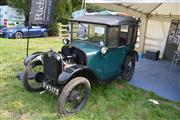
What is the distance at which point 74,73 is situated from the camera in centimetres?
432

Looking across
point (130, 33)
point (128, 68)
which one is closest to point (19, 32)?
point (128, 68)

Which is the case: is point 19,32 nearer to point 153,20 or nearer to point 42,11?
point 153,20

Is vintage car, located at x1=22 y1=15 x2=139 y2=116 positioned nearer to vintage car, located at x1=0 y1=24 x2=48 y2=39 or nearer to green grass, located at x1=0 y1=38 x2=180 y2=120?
green grass, located at x1=0 y1=38 x2=180 y2=120

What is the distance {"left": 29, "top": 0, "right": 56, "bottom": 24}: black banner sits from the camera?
19.2 ft

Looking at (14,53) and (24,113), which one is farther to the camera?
(14,53)

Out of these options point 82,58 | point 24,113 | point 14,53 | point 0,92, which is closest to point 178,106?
point 82,58

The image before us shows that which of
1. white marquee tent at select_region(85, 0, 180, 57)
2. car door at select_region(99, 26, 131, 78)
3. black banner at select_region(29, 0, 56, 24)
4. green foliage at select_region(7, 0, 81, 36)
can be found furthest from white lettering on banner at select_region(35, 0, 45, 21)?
green foliage at select_region(7, 0, 81, 36)

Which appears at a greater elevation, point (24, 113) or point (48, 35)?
point (48, 35)

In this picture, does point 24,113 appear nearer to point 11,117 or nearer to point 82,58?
point 11,117

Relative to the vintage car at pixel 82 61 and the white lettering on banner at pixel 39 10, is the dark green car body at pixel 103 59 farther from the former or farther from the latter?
the white lettering on banner at pixel 39 10

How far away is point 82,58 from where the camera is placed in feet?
15.9

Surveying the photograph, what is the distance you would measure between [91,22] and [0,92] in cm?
234

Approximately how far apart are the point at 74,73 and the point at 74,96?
41 centimetres

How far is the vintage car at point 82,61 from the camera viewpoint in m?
4.35
